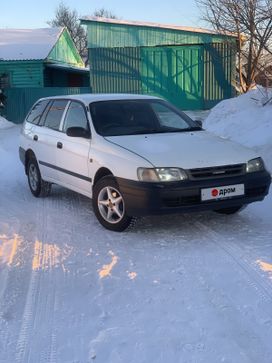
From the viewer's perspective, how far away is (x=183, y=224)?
618 centimetres

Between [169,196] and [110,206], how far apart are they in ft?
2.80

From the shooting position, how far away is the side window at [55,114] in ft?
24.9

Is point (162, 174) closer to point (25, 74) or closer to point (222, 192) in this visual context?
point (222, 192)

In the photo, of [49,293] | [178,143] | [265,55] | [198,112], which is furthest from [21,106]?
[49,293]

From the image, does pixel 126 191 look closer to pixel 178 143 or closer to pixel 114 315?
pixel 178 143

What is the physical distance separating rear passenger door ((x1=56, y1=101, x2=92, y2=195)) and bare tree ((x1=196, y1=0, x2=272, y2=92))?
9.56 meters

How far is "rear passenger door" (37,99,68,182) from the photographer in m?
7.47

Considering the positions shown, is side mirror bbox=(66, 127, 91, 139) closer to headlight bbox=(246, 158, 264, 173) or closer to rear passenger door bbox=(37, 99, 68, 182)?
rear passenger door bbox=(37, 99, 68, 182)

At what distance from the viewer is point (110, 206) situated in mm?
6016

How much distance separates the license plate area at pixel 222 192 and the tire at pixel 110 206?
870 millimetres

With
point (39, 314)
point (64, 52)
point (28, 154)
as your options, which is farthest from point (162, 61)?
point (39, 314)

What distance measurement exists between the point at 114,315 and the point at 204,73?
19297mm

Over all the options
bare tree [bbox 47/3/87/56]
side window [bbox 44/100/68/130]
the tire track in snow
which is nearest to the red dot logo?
the tire track in snow

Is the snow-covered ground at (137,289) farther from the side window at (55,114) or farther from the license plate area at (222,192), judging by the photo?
the side window at (55,114)
